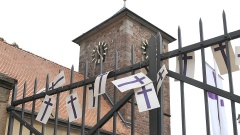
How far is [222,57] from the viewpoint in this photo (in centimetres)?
277

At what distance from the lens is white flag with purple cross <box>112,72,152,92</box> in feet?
10.0

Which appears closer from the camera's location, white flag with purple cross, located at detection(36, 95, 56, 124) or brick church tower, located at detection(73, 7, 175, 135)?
white flag with purple cross, located at detection(36, 95, 56, 124)

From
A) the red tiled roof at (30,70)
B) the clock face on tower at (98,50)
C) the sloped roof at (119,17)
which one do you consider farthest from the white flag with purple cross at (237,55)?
the clock face on tower at (98,50)

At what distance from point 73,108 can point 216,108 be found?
1534 mm

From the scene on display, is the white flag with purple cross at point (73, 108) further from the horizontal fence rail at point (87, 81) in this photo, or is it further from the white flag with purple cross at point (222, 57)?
the white flag with purple cross at point (222, 57)

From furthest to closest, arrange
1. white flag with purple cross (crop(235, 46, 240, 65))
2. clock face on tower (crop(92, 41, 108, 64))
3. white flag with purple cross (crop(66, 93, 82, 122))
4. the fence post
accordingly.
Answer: clock face on tower (crop(92, 41, 108, 64)) → the fence post → white flag with purple cross (crop(66, 93, 82, 122)) → white flag with purple cross (crop(235, 46, 240, 65))

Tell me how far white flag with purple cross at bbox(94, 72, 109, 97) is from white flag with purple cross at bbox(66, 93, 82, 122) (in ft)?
1.09

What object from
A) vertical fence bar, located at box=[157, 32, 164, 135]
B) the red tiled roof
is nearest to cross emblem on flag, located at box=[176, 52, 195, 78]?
vertical fence bar, located at box=[157, 32, 164, 135]

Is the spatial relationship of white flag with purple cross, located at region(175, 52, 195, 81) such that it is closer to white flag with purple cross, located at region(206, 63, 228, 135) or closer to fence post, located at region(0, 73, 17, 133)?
white flag with purple cross, located at region(206, 63, 228, 135)

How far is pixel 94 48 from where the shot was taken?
59.5 ft

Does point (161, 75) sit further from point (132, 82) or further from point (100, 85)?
point (100, 85)

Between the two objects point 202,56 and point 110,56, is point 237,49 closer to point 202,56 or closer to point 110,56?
point 202,56

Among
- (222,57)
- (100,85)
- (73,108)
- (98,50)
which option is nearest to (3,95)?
(73,108)

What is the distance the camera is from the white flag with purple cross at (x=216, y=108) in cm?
267
